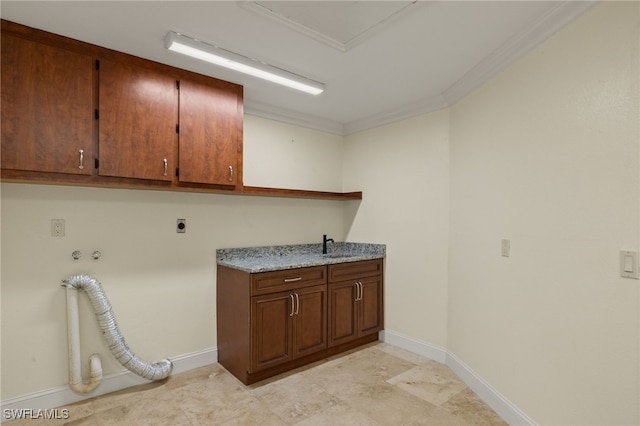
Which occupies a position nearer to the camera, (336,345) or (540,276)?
(540,276)

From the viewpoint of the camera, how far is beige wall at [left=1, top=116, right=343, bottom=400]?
2.22 meters

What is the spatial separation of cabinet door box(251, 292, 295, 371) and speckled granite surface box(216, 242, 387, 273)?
10.7 inches

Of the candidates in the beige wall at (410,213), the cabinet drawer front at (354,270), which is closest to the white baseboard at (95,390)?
the cabinet drawer front at (354,270)

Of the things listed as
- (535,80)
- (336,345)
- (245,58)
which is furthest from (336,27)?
(336,345)

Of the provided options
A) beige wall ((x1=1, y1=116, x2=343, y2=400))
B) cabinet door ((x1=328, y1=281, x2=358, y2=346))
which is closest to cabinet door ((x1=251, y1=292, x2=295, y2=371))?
cabinet door ((x1=328, y1=281, x2=358, y2=346))

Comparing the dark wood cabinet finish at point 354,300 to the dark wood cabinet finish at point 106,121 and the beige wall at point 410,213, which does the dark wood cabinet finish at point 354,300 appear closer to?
the beige wall at point 410,213

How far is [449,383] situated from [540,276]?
1300 millimetres

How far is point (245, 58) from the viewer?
2402 mm

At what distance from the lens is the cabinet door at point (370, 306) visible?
3455 mm


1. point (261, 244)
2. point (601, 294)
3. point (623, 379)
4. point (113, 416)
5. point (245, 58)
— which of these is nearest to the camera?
point (623, 379)

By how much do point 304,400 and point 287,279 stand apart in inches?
36.7

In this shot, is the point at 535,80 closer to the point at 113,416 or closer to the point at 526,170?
the point at 526,170

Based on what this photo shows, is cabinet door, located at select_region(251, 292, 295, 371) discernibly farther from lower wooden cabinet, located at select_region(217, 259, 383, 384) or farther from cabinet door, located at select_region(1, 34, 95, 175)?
cabinet door, located at select_region(1, 34, 95, 175)

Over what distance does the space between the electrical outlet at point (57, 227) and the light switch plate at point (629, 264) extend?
11.0 ft
